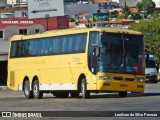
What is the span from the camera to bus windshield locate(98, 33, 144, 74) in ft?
104

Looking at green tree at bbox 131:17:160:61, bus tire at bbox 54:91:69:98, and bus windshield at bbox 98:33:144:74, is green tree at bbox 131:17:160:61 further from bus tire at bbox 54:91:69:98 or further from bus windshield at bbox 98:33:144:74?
bus windshield at bbox 98:33:144:74

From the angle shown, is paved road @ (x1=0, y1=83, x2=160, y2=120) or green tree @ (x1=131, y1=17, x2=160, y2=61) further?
green tree @ (x1=131, y1=17, x2=160, y2=61)

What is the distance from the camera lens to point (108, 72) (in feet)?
104

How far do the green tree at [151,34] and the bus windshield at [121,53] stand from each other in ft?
177

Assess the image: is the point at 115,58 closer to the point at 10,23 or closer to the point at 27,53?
the point at 27,53

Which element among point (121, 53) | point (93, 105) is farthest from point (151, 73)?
point (93, 105)

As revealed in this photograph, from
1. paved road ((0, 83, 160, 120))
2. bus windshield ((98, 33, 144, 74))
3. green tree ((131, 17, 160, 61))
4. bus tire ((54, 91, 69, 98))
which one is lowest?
green tree ((131, 17, 160, 61))

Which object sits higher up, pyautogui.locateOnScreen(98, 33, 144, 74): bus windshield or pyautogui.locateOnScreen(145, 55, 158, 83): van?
pyautogui.locateOnScreen(98, 33, 144, 74): bus windshield

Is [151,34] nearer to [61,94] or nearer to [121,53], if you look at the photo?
[61,94]

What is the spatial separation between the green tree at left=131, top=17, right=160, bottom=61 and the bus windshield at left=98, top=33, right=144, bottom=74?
5398 cm

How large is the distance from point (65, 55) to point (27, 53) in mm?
4270

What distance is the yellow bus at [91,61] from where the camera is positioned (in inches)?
1247

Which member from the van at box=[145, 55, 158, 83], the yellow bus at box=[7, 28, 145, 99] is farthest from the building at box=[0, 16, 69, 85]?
the yellow bus at box=[7, 28, 145, 99]

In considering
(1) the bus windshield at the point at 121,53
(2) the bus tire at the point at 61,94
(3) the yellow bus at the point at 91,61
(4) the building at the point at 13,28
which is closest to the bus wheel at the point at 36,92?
(3) the yellow bus at the point at 91,61
